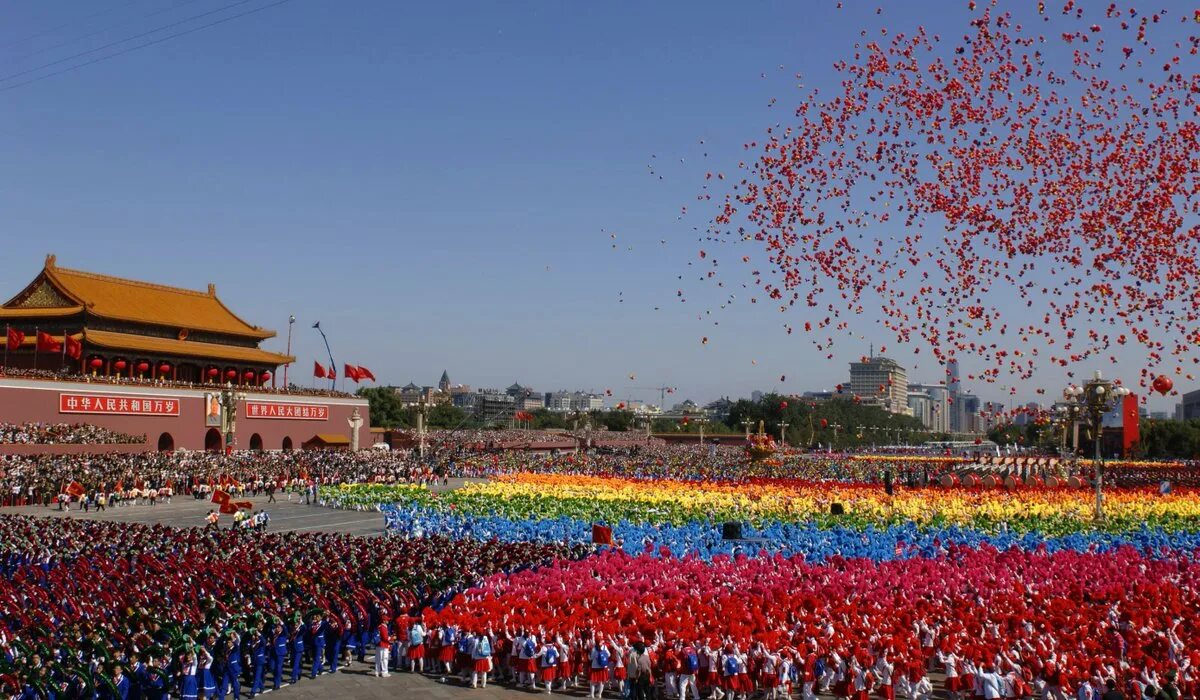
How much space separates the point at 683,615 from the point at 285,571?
8078 millimetres

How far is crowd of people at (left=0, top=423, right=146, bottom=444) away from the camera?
43312mm

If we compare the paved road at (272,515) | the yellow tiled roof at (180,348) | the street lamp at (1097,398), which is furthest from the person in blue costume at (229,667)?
the yellow tiled roof at (180,348)

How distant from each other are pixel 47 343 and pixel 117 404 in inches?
210

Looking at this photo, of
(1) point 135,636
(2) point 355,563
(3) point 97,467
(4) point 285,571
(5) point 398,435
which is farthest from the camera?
(5) point 398,435

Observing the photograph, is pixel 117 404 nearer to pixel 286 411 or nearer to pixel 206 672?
pixel 286 411

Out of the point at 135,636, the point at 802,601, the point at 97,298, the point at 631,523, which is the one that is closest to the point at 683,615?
the point at 802,601

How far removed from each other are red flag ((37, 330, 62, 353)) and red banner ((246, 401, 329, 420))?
10.4 metres

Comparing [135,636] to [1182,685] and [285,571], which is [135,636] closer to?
[285,571]

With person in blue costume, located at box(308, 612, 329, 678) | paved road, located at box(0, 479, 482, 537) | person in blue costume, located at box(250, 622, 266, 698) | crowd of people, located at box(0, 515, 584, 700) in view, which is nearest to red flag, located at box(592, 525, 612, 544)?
crowd of people, located at box(0, 515, 584, 700)

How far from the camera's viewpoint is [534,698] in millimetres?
14883

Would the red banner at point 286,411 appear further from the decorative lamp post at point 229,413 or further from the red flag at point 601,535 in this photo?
the red flag at point 601,535

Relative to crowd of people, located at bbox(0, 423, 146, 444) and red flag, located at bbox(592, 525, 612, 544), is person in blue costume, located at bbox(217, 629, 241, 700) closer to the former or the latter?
red flag, located at bbox(592, 525, 612, 544)

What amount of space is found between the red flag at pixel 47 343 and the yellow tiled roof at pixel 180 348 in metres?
1.42

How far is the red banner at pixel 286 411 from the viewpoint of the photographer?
6000 cm
